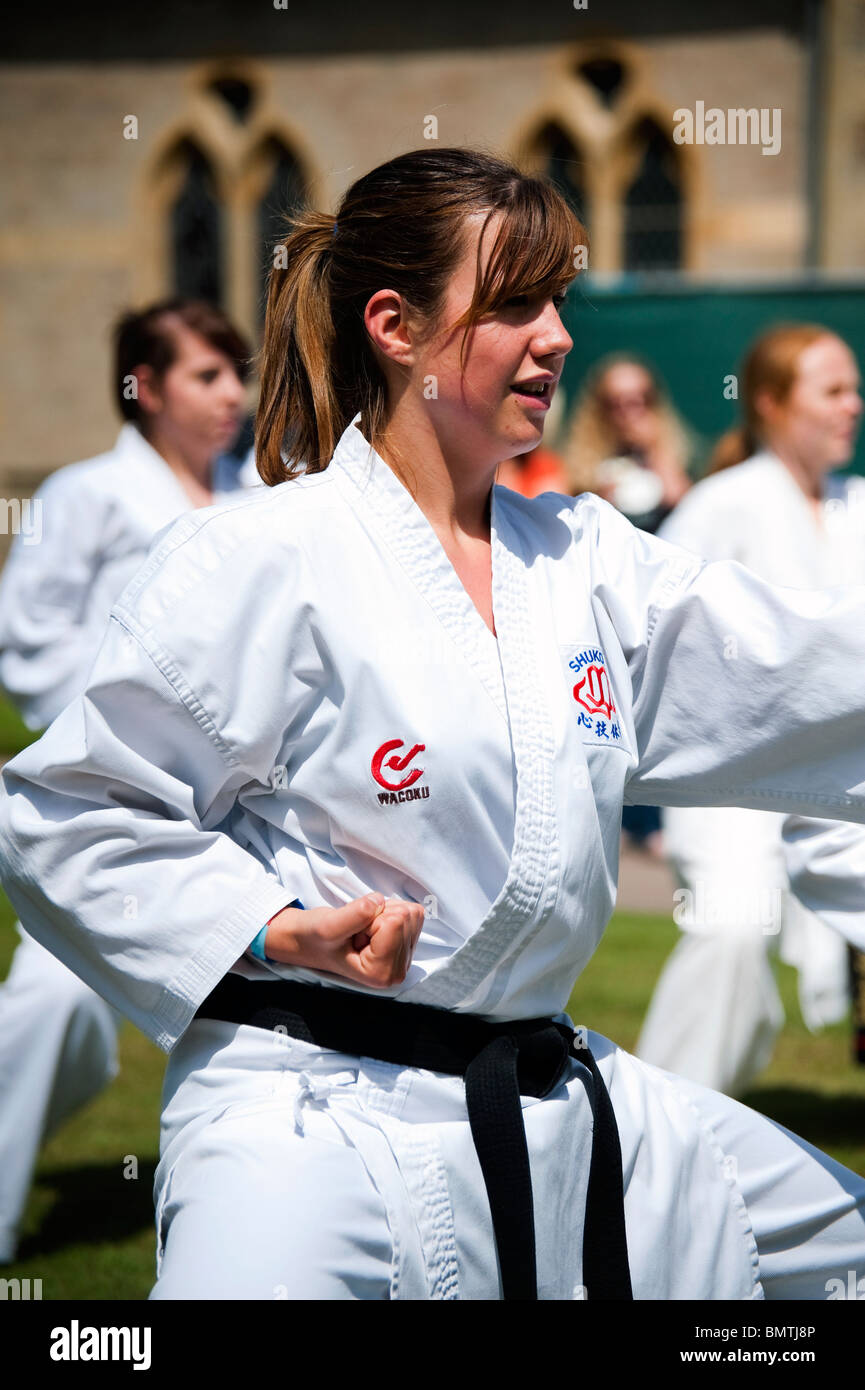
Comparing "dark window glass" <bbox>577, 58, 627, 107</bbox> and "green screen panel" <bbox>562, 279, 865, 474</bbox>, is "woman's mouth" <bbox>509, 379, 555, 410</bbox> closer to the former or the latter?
"green screen panel" <bbox>562, 279, 865, 474</bbox>

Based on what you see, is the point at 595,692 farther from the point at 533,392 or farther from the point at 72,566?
the point at 72,566

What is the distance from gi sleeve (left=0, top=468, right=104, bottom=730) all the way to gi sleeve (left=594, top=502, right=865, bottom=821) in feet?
8.44

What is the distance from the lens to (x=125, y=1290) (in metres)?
3.97

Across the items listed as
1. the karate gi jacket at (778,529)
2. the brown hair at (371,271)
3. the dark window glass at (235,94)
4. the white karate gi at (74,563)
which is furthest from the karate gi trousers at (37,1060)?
the dark window glass at (235,94)

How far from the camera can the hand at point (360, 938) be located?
6.94 feet

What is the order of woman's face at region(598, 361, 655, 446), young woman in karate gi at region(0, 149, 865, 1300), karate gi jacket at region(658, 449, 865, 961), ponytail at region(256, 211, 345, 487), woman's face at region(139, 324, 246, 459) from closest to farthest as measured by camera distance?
young woman in karate gi at region(0, 149, 865, 1300), ponytail at region(256, 211, 345, 487), woman's face at region(139, 324, 246, 459), karate gi jacket at region(658, 449, 865, 961), woman's face at region(598, 361, 655, 446)

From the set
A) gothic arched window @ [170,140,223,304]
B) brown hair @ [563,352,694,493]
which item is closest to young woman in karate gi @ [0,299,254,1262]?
brown hair @ [563,352,694,493]

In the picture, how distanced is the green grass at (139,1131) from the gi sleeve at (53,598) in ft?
4.55

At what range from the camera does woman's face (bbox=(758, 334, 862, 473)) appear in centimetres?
541

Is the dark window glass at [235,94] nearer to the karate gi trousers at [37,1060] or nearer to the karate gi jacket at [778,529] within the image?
the karate gi jacket at [778,529]

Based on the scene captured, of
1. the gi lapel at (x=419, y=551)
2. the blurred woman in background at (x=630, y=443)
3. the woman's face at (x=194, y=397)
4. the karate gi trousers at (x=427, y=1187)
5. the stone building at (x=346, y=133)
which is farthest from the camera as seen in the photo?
the stone building at (x=346, y=133)

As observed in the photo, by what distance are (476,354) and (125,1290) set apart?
265cm

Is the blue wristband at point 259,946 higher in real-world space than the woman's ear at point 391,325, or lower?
lower
